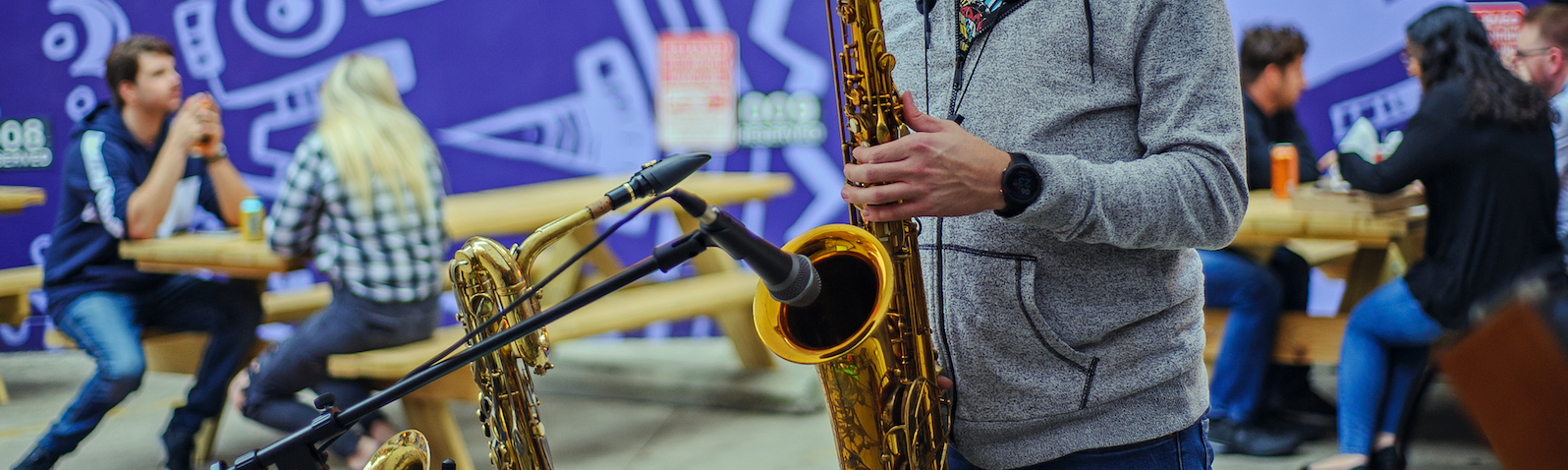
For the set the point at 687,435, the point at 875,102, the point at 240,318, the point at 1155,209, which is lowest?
the point at 687,435

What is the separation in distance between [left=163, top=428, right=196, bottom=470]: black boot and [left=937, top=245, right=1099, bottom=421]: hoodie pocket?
327cm

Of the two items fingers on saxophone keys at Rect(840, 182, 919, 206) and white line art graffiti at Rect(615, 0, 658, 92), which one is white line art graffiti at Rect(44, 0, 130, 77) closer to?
white line art graffiti at Rect(615, 0, 658, 92)

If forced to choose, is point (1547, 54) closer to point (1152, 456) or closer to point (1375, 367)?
point (1375, 367)

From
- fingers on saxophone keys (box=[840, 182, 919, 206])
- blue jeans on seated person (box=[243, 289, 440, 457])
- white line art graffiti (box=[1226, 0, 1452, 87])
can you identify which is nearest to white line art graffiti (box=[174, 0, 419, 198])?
blue jeans on seated person (box=[243, 289, 440, 457])

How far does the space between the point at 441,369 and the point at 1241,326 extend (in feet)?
10.9

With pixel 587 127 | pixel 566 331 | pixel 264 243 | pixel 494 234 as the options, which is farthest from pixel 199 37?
pixel 566 331

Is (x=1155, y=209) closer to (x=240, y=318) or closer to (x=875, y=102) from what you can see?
(x=875, y=102)

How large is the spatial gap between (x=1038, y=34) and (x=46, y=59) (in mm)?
6076

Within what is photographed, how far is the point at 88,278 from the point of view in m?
3.76

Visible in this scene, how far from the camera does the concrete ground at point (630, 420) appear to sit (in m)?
3.94

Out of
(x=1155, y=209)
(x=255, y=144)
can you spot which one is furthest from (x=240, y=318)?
(x=1155, y=209)

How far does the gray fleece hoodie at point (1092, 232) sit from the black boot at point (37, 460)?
341 centimetres

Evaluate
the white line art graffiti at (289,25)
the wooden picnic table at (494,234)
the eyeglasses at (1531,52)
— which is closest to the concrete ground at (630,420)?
the wooden picnic table at (494,234)

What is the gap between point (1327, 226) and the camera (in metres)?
3.42
